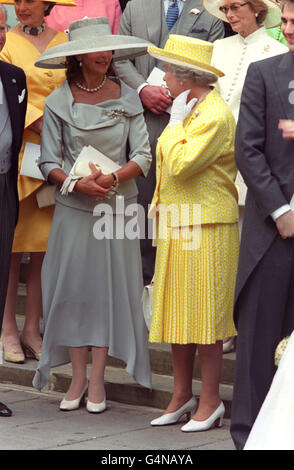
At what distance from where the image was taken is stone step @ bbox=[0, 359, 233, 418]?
21.3 feet

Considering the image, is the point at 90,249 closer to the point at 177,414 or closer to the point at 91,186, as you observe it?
the point at 91,186

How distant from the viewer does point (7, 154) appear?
619cm

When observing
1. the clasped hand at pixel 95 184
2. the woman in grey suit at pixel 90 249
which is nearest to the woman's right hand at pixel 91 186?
the clasped hand at pixel 95 184

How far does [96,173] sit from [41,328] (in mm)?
1818

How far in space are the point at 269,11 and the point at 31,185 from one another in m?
1.76

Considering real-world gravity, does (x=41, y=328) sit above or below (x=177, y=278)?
below

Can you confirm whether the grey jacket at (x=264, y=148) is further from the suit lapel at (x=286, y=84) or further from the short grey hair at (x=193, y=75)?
the short grey hair at (x=193, y=75)

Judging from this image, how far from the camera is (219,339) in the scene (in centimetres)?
595

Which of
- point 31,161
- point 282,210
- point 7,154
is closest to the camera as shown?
point 282,210

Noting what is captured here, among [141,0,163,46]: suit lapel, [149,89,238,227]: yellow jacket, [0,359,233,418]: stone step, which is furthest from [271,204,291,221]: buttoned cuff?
[141,0,163,46]: suit lapel

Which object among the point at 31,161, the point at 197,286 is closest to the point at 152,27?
the point at 31,161

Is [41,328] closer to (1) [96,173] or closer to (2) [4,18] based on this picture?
(1) [96,173]

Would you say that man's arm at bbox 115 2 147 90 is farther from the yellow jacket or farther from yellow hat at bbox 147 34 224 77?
the yellow jacket
